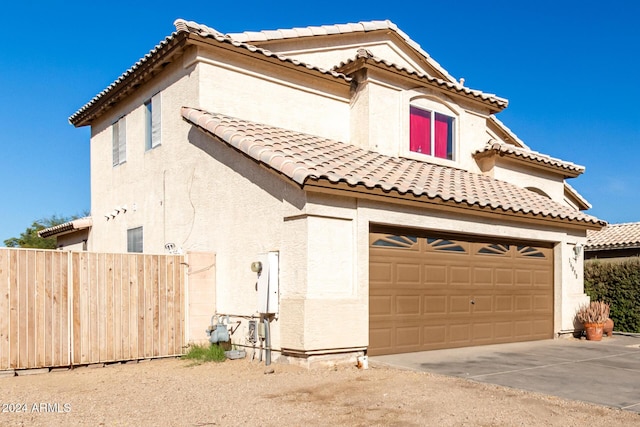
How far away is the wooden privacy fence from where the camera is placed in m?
9.42

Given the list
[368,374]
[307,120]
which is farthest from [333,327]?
[307,120]

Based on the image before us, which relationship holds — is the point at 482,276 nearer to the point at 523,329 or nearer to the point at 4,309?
the point at 523,329

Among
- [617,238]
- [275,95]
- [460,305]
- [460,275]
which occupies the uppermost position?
[275,95]

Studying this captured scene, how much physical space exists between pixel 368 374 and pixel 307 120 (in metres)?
6.89

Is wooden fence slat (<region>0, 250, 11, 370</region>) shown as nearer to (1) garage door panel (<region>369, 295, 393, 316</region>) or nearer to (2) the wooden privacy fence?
(2) the wooden privacy fence

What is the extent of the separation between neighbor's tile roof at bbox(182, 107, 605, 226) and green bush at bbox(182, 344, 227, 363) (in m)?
3.49

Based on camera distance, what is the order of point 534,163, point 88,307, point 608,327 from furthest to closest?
point 534,163 → point 608,327 → point 88,307

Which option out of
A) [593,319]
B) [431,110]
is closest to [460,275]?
[593,319]

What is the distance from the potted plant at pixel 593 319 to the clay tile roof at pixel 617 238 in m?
10.6

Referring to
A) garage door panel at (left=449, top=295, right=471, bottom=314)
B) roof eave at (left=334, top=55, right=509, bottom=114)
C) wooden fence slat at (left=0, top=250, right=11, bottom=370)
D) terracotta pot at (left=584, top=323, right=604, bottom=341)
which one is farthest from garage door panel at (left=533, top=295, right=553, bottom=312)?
wooden fence slat at (left=0, top=250, right=11, bottom=370)

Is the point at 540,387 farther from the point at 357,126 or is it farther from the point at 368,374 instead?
the point at 357,126

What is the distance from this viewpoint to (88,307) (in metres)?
10.2

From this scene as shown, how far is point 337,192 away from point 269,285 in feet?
6.28

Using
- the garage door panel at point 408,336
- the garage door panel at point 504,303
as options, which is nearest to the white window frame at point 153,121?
the garage door panel at point 408,336
